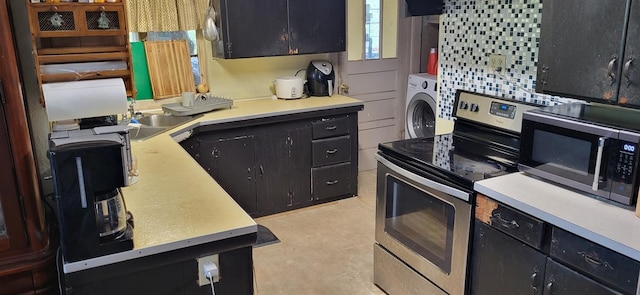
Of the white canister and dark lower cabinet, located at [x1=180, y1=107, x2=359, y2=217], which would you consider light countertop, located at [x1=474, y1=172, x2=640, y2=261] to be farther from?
the white canister

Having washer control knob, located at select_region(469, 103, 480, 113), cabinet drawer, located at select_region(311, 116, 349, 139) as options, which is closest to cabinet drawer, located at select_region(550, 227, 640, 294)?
washer control knob, located at select_region(469, 103, 480, 113)

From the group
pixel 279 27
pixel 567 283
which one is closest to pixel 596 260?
pixel 567 283

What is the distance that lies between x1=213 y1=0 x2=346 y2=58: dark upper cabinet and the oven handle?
68.9 inches

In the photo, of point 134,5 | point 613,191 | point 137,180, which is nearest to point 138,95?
point 134,5

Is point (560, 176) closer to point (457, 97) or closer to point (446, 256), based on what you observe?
point (446, 256)

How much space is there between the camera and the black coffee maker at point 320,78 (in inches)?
174

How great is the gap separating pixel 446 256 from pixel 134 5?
292 centimetres

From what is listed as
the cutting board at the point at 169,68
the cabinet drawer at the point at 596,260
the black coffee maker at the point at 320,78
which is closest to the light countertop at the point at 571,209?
the cabinet drawer at the point at 596,260

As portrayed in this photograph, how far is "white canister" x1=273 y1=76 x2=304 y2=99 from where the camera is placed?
429 centimetres

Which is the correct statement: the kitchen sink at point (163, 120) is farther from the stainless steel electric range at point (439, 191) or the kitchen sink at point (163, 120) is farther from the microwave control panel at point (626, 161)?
the microwave control panel at point (626, 161)

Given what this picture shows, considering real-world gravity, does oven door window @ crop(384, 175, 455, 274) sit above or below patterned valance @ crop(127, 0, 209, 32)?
below

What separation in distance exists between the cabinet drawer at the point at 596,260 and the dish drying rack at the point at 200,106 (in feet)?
8.91

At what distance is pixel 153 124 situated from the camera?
3557mm

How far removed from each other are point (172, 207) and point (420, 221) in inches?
48.4
